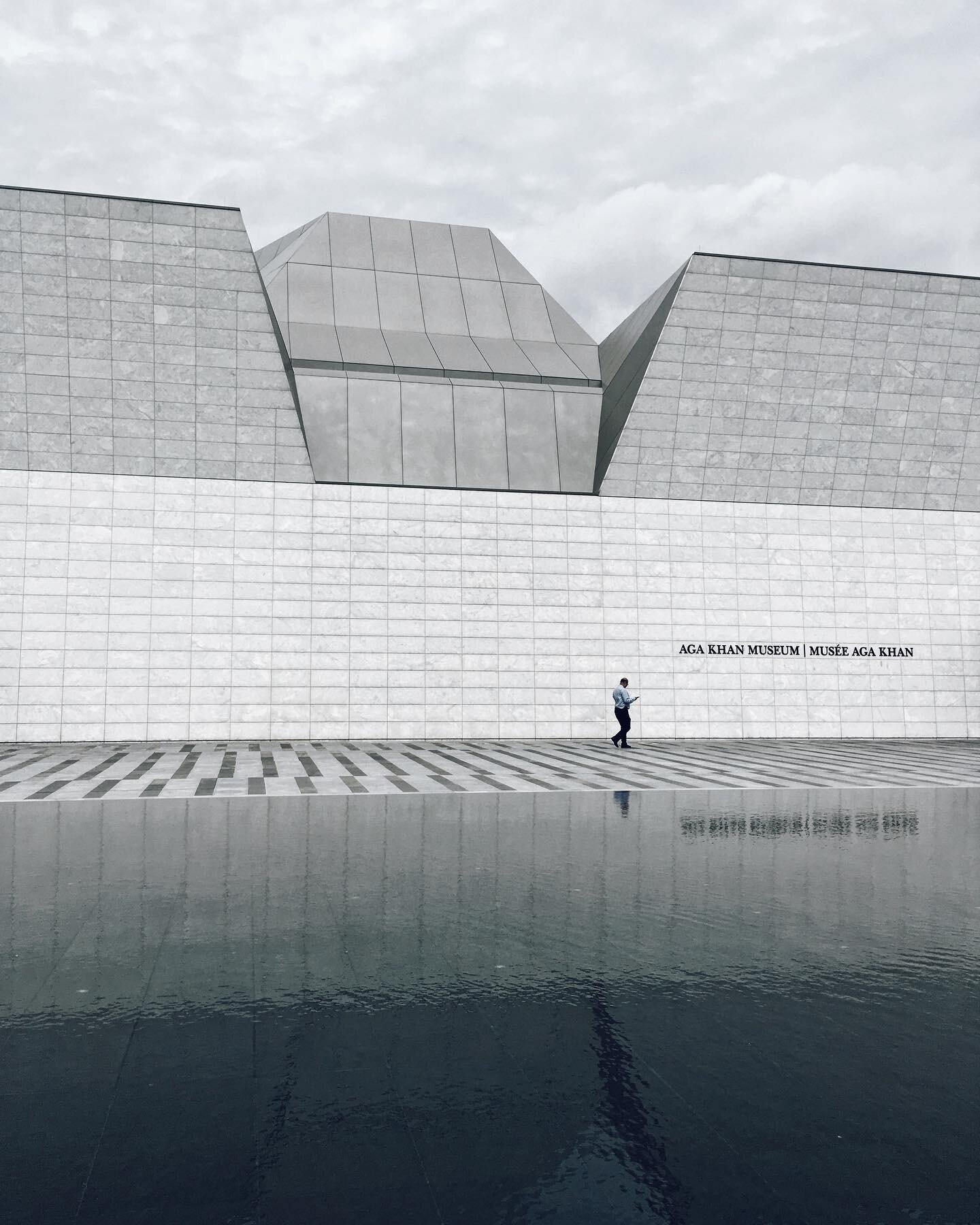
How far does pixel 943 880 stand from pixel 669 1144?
546 centimetres

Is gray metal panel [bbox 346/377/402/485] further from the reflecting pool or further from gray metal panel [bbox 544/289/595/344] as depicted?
the reflecting pool

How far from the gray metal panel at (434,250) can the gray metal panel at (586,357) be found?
159 inches

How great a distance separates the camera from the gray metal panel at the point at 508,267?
27.5m

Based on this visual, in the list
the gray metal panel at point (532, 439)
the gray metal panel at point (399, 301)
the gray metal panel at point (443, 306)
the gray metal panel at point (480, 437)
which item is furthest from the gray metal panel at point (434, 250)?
the gray metal panel at point (532, 439)

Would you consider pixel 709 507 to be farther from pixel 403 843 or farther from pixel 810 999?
pixel 810 999

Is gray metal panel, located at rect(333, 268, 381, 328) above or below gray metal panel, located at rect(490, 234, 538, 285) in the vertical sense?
below

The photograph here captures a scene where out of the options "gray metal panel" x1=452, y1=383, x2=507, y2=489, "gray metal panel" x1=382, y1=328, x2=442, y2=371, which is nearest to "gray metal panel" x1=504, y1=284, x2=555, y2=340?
"gray metal panel" x1=382, y1=328, x2=442, y2=371

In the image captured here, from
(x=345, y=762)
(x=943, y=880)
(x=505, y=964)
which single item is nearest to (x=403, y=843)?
(x=505, y=964)

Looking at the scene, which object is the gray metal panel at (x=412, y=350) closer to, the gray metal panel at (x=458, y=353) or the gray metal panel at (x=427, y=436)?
the gray metal panel at (x=458, y=353)

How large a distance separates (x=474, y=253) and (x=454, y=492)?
8371 mm

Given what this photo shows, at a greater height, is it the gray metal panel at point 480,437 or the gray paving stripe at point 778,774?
the gray metal panel at point 480,437

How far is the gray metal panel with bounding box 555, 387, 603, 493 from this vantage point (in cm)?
2469

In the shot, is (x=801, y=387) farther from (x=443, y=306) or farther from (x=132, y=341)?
(x=132, y=341)

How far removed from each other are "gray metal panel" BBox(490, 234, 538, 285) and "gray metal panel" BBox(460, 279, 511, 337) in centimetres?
62
